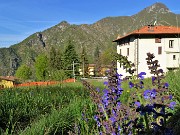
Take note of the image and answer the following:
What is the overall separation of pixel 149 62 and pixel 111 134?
2.73ft

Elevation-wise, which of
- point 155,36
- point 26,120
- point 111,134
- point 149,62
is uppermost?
point 155,36

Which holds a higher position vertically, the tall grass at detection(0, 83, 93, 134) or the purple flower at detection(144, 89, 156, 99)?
the purple flower at detection(144, 89, 156, 99)

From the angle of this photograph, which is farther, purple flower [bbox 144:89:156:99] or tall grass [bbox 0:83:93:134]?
tall grass [bbox 0:83:93:134]

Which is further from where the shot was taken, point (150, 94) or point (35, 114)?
point (35, 114)

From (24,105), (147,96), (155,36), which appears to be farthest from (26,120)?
(155,36)

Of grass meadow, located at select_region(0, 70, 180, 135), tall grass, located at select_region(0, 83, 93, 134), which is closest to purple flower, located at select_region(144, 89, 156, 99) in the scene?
grass meadow, located at select_region(0, 70, 180, 135)

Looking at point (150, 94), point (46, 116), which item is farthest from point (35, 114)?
point (150, 94)

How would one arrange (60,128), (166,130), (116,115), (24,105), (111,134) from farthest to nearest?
(24,105)
(60,128)
(116,115)
(111,134)
(166,130)

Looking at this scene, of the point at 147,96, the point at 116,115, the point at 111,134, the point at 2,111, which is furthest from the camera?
the point at 2,111

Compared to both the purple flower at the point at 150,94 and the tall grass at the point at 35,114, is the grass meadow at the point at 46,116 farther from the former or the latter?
the purple flower at the point at 150,94

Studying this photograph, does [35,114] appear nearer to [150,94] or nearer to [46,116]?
[46,116]

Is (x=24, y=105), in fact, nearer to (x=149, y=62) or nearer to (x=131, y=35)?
(x=149, y=62)

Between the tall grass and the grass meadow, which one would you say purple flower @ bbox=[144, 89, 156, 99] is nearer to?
the grass meadow

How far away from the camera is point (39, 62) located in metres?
85.8
